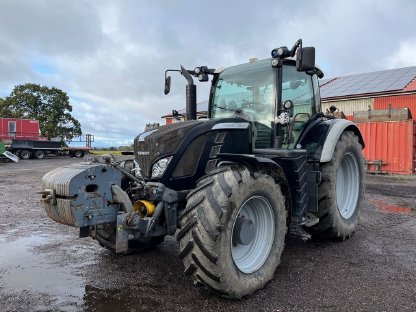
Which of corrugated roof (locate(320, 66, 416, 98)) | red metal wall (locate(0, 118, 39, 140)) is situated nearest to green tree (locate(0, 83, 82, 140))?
red metal wall (locate(0, 118, 39, 140))

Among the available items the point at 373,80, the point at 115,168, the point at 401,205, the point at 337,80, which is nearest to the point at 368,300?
the point at 115,168

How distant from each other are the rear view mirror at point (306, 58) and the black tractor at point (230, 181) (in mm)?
11

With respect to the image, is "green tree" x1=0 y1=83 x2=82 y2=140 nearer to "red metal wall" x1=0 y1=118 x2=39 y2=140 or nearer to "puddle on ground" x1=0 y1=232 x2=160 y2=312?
"red metal wall" x1=0 y1=118 x2=39 y2=140

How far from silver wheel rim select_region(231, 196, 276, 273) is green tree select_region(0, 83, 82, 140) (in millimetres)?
41477

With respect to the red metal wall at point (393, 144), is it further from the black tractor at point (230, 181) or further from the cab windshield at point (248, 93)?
the cab windshield at point (248, 93)

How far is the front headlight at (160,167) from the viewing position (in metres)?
4.04

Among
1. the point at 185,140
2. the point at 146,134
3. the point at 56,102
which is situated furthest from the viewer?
the point at 56,102

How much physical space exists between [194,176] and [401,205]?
674cm

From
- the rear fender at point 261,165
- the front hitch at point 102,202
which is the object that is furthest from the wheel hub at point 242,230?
the front hitch at point 102,202

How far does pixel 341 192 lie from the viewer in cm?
600

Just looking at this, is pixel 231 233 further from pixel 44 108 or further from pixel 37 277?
pixel 44 108

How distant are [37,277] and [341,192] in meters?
4.29

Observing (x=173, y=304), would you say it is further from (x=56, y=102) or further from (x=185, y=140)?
(x=56, y=102)

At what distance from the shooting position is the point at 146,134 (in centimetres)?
437
